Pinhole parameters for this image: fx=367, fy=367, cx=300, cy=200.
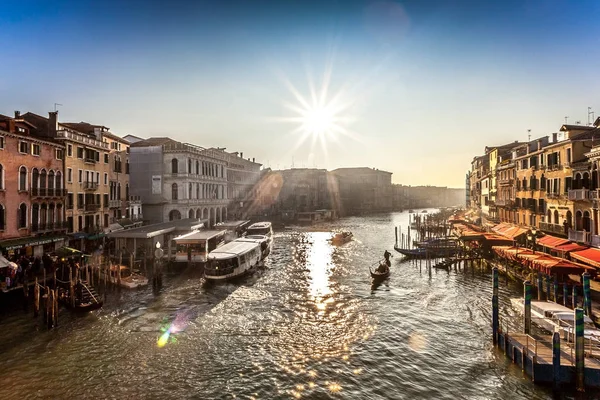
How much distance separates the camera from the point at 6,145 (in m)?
28.7

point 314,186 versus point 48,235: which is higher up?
point 314,186

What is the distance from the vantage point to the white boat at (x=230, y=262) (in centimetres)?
3066

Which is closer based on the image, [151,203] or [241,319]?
[241,319]

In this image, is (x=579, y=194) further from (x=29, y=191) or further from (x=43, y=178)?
(x=43, y=178)

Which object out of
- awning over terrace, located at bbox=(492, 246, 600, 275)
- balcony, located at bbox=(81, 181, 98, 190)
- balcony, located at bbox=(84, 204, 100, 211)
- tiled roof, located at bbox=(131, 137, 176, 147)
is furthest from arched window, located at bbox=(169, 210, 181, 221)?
awning over terrace, located at bbox=(492, 246, 600, 275)

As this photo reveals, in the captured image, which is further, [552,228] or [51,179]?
[552,228]

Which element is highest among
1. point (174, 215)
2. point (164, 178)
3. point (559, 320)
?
point (164, 178)

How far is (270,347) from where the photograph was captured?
61.5 ft

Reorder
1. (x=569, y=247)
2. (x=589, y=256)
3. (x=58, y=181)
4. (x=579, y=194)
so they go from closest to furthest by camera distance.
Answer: (x=589, y=256) < (x=569, y=247) < (x=579, y=194) < (x=58, y=181)

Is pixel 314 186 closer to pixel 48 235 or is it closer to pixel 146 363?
pixel 48 235

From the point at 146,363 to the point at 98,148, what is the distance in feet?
104

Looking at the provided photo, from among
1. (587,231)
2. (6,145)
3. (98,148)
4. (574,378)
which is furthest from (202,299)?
(587,231)

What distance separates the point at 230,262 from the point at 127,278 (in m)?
8.20

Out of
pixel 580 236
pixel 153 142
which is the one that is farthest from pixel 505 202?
pixel 153 142
